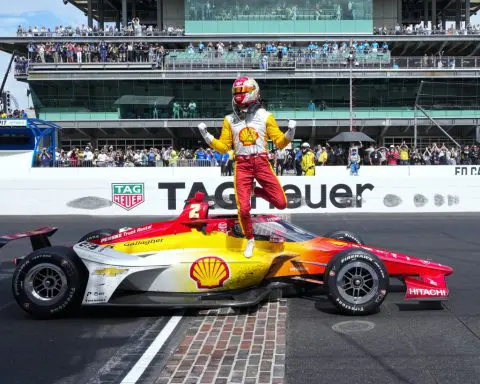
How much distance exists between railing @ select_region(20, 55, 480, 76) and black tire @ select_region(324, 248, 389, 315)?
35588 millimetres

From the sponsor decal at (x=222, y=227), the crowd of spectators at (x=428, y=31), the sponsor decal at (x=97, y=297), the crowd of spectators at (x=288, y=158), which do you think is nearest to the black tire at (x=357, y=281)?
the sponsor decal at (x=222, y=227)

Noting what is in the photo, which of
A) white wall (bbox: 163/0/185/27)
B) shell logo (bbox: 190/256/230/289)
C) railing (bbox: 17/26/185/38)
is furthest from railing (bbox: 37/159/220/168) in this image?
white wall (bbox: 163/0/185/27)

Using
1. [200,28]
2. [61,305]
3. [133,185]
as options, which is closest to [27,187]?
[133,185]

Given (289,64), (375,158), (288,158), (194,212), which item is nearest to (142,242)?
(194,212)

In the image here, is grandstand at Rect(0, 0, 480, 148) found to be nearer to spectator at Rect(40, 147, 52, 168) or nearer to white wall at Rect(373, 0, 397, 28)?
white wall at Rect(373, 0, 397, 28)

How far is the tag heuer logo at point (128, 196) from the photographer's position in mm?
17594

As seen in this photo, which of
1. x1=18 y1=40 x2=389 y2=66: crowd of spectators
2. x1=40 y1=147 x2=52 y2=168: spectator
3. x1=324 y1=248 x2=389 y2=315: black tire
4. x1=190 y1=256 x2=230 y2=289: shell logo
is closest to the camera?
x1=324 y1=248 x2=389 y2=315: black tire

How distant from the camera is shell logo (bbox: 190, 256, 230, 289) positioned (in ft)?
21.0

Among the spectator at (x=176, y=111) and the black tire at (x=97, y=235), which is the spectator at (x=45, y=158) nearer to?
the black tire at (x=97, y=235)

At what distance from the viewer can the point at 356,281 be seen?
20.4 ft

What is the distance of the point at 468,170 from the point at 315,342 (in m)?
15.2

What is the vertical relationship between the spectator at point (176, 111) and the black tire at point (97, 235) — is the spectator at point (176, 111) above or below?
above

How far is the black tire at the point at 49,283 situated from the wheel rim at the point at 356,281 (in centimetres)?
257

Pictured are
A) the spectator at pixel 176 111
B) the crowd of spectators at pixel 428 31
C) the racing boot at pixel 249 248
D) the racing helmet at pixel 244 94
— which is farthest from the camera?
the crowd of spectators at pixel 428 31
